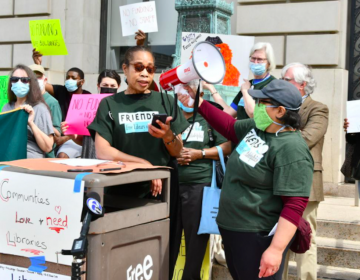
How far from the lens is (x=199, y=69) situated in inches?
129

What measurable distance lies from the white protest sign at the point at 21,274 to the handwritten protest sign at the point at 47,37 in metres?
4.77

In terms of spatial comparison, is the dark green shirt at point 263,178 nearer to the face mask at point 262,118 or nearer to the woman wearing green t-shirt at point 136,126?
the face mask at point 262,118

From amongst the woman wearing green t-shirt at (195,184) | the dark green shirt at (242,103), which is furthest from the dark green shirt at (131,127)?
the dark green shirt at (242,103)

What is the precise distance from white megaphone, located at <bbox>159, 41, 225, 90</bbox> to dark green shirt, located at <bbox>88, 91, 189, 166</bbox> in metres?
0.21

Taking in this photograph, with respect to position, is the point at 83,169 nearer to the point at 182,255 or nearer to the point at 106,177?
the point at 106,177

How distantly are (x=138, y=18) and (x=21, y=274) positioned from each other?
4.26 meters

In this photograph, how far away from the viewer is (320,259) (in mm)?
5594

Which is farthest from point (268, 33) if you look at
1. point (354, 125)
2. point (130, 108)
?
point (130, 108)

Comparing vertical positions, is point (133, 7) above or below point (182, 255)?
above

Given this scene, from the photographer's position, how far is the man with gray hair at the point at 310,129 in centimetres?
464

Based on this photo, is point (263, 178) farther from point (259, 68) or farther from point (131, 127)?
point (259, 68)

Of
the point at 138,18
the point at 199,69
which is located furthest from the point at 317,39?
the point at 199,69


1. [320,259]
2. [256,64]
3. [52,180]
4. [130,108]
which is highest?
[256,64]

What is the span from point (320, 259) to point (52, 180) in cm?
368
